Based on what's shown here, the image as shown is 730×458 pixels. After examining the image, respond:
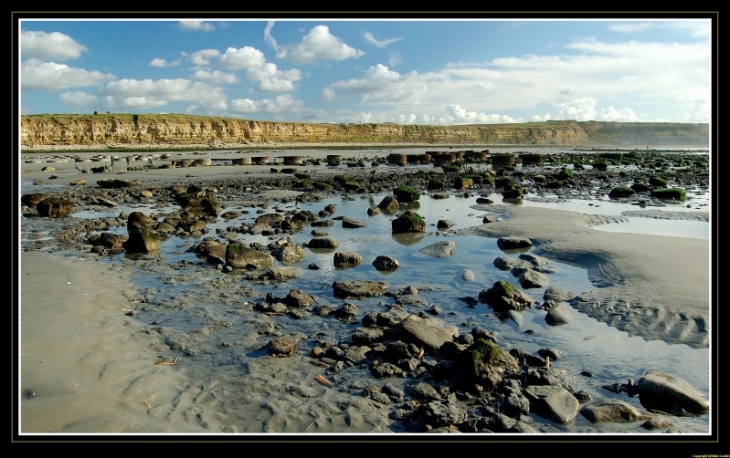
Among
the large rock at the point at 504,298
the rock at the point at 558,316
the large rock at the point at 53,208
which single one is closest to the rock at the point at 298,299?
the large rock at the point at 504,298

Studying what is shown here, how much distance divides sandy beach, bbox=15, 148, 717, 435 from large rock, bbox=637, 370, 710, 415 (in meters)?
0.68

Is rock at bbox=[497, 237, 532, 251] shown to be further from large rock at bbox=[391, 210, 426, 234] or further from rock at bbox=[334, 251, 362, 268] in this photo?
rock at bbox=[334, 251, 362, 268]

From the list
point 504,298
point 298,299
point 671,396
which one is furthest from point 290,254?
A: point 671,396

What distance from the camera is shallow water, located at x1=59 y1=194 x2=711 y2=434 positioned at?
4227 millimetres

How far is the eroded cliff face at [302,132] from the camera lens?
72375 millimetres

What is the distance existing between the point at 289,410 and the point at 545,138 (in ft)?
501

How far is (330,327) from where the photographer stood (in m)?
6.19

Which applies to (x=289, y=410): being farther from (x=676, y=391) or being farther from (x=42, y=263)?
(x=42, y=263)

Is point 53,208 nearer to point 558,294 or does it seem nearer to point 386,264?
point 386,264

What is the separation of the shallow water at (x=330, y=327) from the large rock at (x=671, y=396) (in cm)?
12
